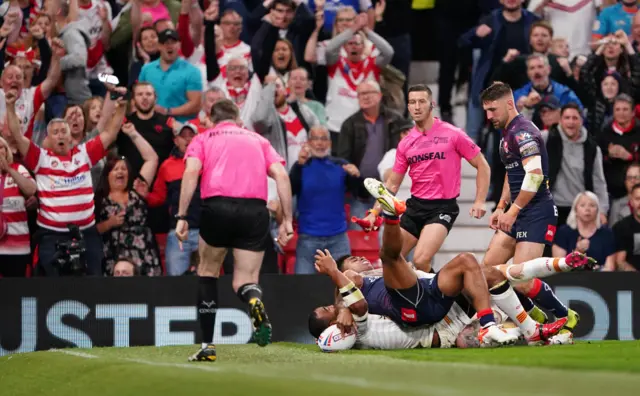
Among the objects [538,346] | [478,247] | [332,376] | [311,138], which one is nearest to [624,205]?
[478,247]

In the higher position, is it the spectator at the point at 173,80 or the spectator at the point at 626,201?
the spectator at the point at 173,80

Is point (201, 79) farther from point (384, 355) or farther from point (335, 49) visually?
point (384, 355)

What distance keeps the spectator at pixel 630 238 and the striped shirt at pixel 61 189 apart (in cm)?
654

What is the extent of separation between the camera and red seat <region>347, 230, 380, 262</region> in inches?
607

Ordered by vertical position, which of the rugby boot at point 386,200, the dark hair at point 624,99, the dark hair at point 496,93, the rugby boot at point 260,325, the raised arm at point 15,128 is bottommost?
the rugby boot at point 260,325

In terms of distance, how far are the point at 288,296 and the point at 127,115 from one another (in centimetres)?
341

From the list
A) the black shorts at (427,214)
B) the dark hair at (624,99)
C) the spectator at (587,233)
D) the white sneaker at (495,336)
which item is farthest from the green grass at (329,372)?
Result: the dark hair at (624,99)

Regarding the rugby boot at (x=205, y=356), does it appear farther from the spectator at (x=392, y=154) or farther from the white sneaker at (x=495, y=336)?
the spectator at (x=392, y=154)

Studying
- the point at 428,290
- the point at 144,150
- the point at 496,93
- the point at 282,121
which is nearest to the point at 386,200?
the point at 428,290

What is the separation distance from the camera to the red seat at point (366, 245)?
1541 centimetres

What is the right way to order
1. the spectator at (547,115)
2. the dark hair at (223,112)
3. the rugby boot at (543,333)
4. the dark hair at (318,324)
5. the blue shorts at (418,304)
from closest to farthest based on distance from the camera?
1. the blue shorts at (418,304)
2. the dark hair at (223,112)
3. the rugby boot at (543,333)
4. the dark hair at (318,324)
5. the spectator at (547,115)

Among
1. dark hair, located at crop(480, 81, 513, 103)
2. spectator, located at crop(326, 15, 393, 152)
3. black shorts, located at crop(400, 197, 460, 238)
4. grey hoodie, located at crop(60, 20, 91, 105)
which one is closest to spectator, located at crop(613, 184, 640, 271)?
black shorts, located at crop(400, 197, 460, 238)

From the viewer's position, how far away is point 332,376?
8164 mm

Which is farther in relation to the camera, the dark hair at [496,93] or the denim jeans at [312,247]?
the denim jeans at [312,247]
